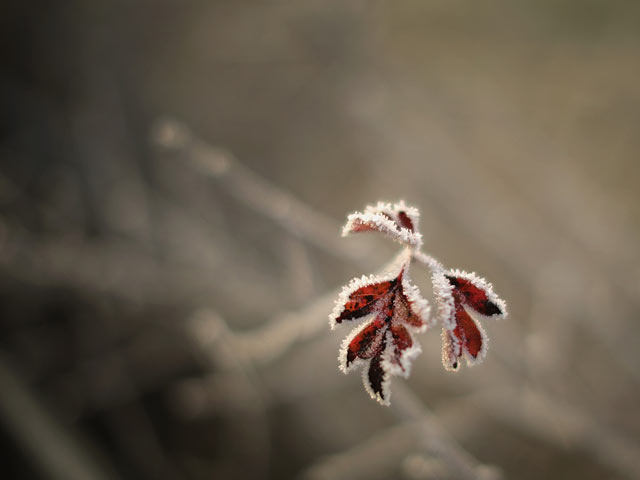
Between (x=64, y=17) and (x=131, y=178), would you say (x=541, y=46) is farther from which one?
(x=64, y=17)

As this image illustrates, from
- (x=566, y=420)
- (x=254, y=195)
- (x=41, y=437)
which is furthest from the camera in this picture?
(x=41, y=437)

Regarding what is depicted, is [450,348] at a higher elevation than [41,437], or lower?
lower

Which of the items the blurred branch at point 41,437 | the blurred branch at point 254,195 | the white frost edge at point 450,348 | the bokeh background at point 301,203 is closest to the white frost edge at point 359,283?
the white frost edge at point 450,348

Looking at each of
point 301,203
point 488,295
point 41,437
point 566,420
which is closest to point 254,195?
point 488,295

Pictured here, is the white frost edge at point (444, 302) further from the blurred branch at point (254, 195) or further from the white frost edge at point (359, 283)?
the blurred branch at point (254, 195)

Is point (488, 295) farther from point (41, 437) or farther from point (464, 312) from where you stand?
point (41, 437)
